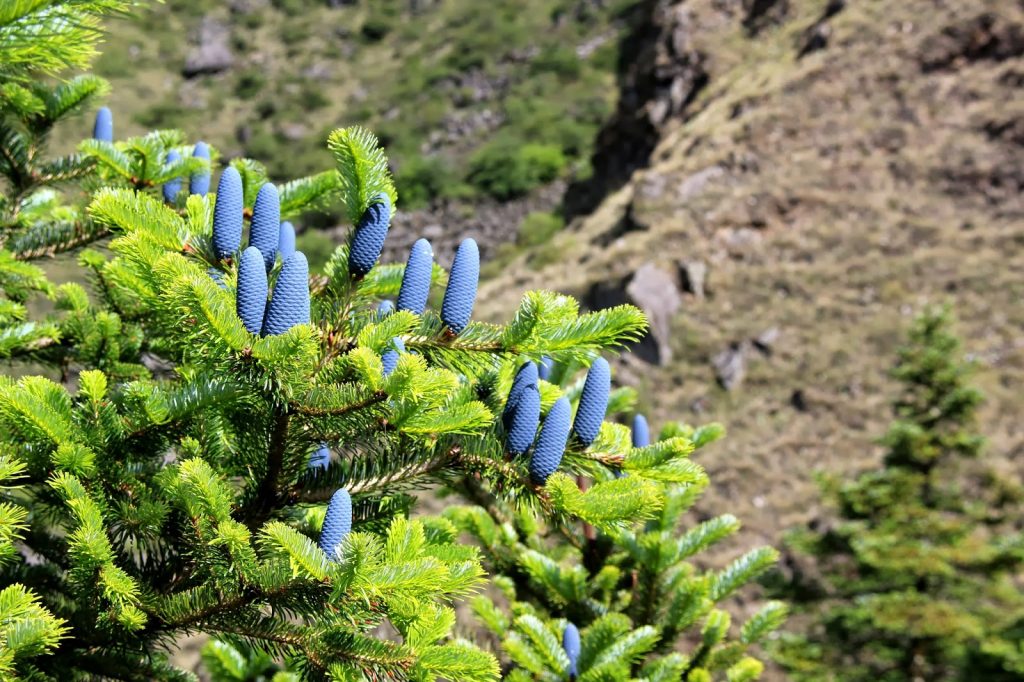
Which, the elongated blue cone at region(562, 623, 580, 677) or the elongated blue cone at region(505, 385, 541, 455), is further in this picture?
the elongated blue cone at region(562, 623, 580, 677)

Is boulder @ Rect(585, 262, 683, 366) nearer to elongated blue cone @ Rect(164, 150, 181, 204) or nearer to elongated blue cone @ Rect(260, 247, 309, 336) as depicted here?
elongated blue cone @ Rect(164, 150, 181, 204)

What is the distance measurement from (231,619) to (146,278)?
2.33 feet

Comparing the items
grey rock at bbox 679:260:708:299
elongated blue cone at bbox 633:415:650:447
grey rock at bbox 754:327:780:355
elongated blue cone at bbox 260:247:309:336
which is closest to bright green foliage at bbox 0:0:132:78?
elongated blue cone at bbox 260:247:309:336

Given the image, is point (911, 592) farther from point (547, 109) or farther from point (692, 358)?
point (547, 109)

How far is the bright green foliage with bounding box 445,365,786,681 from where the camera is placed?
2.40m

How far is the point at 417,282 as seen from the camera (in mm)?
1612

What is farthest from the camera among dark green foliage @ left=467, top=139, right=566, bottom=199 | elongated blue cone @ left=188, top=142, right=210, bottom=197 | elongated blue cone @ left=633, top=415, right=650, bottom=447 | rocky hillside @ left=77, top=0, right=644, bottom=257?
rocky hillside @ left=77, top=0, right=644, bottom=257

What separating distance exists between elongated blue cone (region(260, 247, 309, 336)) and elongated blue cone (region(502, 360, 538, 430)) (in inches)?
19.6

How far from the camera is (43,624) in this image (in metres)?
Answer: 1.37

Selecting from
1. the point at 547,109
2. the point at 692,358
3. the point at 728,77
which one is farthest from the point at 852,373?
the point at 547,109

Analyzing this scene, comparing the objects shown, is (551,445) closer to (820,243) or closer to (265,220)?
(265,220)

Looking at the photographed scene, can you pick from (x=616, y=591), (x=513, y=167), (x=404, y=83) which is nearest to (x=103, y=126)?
(x=616, y=591)

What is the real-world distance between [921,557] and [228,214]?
10590 mm

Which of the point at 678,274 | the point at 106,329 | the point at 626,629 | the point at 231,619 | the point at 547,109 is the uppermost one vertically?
the point at 106,329
